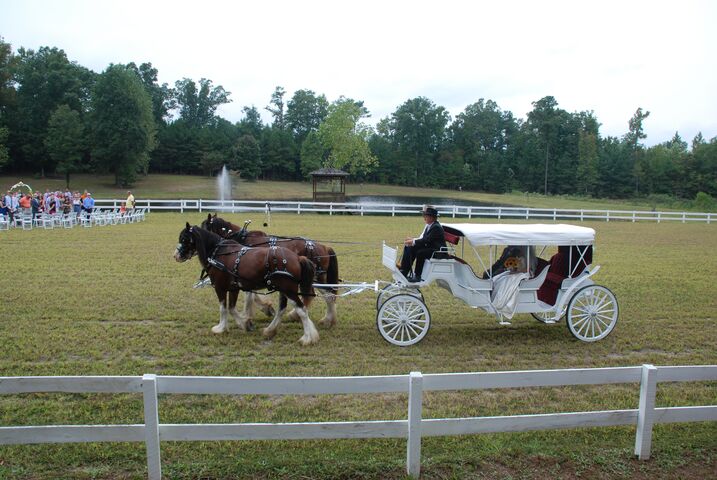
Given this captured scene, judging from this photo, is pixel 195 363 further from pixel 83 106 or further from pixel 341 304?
pixel 83 106

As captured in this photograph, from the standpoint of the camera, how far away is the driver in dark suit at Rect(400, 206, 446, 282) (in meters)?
8.04

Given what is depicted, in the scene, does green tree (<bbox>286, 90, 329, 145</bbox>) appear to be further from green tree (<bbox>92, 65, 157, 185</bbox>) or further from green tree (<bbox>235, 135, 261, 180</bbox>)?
green tree (<bbox>92, 65, 157, 185</bbox>)

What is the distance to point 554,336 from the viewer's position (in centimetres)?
860

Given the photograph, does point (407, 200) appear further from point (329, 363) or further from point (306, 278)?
point (329, 363)

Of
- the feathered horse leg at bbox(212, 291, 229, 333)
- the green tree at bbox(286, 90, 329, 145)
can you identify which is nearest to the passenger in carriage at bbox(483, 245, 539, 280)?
the feathered horse leg at bbox(212, 291, 229, 333)

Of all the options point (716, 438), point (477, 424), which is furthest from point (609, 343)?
point (477, 424)

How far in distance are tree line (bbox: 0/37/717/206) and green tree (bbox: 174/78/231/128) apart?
0.62 feet

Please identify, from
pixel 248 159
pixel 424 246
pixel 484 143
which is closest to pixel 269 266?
pixel 424 246

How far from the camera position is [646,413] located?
4586mm

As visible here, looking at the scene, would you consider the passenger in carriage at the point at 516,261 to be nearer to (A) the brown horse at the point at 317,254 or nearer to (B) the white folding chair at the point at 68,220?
(A) the brown horse at the point at 317,254

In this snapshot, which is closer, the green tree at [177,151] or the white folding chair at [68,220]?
the white folding chair at [68,220]

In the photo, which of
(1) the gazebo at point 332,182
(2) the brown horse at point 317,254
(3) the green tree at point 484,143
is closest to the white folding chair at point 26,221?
(2) the brown horse at point 317,254

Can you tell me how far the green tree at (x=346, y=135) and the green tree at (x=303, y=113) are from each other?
28333 mm

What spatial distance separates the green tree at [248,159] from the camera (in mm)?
75125
